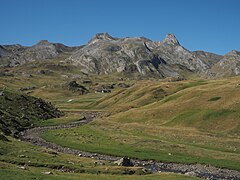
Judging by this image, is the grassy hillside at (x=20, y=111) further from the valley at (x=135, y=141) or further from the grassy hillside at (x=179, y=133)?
the grassy hillside at (x=179, y=133)

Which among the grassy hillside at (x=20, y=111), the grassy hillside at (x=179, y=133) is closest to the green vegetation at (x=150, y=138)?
the grassy hillside at (x=179, y=133)

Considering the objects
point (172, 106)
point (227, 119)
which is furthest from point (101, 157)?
point (172, 106)

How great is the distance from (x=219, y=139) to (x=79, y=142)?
34.9m

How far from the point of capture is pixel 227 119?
333 feet

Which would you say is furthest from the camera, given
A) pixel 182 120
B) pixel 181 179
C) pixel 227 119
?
pixel 182 120

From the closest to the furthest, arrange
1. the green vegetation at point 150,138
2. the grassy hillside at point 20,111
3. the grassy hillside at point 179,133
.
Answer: the green vegetation at point 150,138, the grassy hillside at point 179,133, the grassy hillside at point 20,111

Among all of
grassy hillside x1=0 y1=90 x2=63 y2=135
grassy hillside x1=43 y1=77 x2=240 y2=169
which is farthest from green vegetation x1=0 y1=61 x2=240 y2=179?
grassy hillside x1=0 y1=90 x2=63 y2=135

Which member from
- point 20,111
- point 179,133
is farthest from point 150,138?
point 20,111

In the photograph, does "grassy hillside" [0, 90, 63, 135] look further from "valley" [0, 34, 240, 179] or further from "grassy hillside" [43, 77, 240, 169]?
"grassy hillside" [43, 77, 240, 169]

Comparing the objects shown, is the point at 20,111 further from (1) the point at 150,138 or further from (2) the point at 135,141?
(2) the point at 135,141

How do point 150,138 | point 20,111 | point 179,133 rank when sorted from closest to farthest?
point 150,138 → point 179,133 → point 20,111

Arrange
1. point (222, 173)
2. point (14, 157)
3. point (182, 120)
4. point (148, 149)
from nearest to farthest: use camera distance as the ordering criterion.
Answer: point (14, 157)
point (222, 173)
point (148, 149)
point (182, 120)

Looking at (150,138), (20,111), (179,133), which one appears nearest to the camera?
(150,138)

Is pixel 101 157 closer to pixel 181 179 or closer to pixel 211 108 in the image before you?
pixel 181 179
